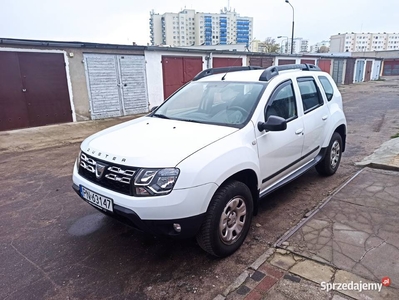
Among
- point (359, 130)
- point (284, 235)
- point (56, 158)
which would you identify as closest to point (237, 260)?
point (284, 235)

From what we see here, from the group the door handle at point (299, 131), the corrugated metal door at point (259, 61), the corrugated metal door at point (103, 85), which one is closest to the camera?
the door handle at point (299, 131)

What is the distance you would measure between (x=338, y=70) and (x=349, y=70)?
3078mm

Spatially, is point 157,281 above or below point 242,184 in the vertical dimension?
below

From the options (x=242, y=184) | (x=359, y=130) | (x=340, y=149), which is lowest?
(x=359, y=130)

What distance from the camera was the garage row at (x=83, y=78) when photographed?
9.41 meters

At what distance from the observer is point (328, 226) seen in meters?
3.24

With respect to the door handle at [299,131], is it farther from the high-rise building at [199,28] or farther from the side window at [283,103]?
the high-rise building at [199,28]

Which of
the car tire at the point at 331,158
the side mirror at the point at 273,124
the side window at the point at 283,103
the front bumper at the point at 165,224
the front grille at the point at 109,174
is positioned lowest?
the car tire at the point at 331,158

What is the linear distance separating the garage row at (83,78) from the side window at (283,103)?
355 inches

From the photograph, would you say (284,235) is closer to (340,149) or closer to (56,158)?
(340,149)

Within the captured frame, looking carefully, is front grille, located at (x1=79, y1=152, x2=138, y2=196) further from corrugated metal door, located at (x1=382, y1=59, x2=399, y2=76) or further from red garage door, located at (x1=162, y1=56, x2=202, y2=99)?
corrugated metal door, located at (x1=382, y1=59, x2=399, y2=76)

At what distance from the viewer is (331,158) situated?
15.4ft

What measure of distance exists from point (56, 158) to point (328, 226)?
19.1 feet

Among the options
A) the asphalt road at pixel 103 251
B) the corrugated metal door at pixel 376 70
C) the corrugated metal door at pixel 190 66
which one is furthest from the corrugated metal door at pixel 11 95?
the corrugated metal door at pixel 376 70
